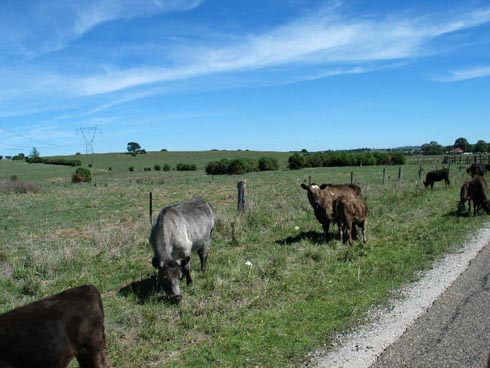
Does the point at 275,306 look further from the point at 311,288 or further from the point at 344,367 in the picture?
the point at 344,367

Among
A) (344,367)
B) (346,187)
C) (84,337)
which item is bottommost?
(344,367)

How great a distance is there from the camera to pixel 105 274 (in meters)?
9.78

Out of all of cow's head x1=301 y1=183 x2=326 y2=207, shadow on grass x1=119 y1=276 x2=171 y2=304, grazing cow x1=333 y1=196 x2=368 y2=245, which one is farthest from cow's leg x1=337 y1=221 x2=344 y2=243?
shadow on grass x1=119 y1=276 x2=171 y2=304

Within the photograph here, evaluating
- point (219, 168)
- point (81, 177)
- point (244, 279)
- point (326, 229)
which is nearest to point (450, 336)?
point (244, 279)

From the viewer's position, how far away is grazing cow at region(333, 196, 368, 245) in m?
12.2

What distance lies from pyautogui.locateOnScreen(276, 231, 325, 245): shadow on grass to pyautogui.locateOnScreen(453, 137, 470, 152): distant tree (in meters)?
138

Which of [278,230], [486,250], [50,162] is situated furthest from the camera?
[50,162]

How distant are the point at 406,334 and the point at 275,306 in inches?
91.0

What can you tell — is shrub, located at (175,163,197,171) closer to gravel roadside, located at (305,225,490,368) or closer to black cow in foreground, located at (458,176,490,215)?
black cow in foreground, located at (458,176,490,215)

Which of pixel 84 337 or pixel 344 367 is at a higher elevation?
pixel 84 337

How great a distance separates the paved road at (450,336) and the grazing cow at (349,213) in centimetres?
420

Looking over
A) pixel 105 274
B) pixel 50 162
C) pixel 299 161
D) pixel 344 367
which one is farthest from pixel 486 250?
pixel 50 162

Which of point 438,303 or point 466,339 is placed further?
point 438,303

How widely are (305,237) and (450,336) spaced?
7.17 meters
